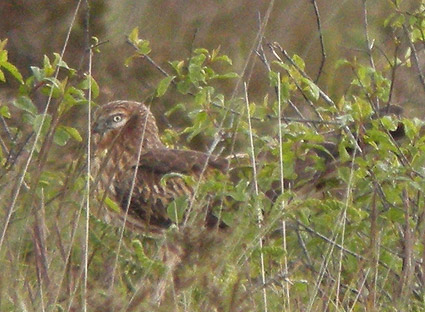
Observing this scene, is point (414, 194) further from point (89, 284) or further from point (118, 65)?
point (118, 65)

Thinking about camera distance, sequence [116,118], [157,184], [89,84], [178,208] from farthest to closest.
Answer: [116,118] < [157,184] < [178,208] < [89,84]

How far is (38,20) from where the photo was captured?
31.2ft

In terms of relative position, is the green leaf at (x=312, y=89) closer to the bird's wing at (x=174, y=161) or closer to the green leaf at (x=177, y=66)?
the green leaf at (x=177, y=66)

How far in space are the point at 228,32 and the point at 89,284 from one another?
6605mm

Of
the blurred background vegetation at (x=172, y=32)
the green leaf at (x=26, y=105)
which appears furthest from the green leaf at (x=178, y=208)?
the blurred background vegetation at (x=172, y=32)

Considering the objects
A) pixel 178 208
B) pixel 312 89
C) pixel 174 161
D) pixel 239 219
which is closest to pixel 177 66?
pixel 312 89

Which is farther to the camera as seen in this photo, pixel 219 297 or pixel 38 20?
pixel 38 20

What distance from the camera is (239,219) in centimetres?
334

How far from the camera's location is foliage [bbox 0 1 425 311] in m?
3.26

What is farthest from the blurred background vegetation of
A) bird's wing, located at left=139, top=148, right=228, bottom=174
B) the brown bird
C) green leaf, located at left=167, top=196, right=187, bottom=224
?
green leaf, located at left=167, top=196, right=187, bottom=224

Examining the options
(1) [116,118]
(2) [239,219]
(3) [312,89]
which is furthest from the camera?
(1) [116,118]

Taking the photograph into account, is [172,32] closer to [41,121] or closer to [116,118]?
[116,118]

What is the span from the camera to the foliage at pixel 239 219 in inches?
128

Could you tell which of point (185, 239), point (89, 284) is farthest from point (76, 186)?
point (185, 239)
